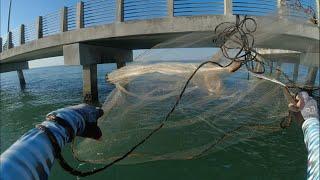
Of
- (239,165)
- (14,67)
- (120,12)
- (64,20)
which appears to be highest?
(120,12)

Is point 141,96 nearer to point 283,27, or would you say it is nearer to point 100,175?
point 100,175

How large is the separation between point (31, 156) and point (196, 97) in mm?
4306

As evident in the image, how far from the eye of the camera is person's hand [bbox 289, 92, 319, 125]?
153 inches

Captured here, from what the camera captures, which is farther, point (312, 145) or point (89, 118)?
point (89, 118)

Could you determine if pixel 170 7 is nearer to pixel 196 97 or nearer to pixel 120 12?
pixel 120 12

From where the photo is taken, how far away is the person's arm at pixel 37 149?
8.35ft

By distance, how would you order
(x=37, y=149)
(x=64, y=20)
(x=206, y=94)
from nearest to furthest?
(x=37, y=149) < (x=206, y=94) < (x=64, y=20)

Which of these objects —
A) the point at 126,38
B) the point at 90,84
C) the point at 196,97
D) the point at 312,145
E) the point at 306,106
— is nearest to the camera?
the point at 312,145

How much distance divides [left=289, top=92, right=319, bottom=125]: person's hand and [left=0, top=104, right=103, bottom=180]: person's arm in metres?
2.26

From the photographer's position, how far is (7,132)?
13031 millimetres

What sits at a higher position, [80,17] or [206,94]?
[80,17]

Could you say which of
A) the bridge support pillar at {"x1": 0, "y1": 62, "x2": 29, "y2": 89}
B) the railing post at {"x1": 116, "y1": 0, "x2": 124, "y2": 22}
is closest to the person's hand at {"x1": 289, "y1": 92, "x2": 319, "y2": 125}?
the railing post at {"x1": 116, "y1": 0, "x2": 124, "y2": 22}

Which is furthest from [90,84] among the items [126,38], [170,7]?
[170,7]

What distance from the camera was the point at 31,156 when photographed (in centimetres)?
285
